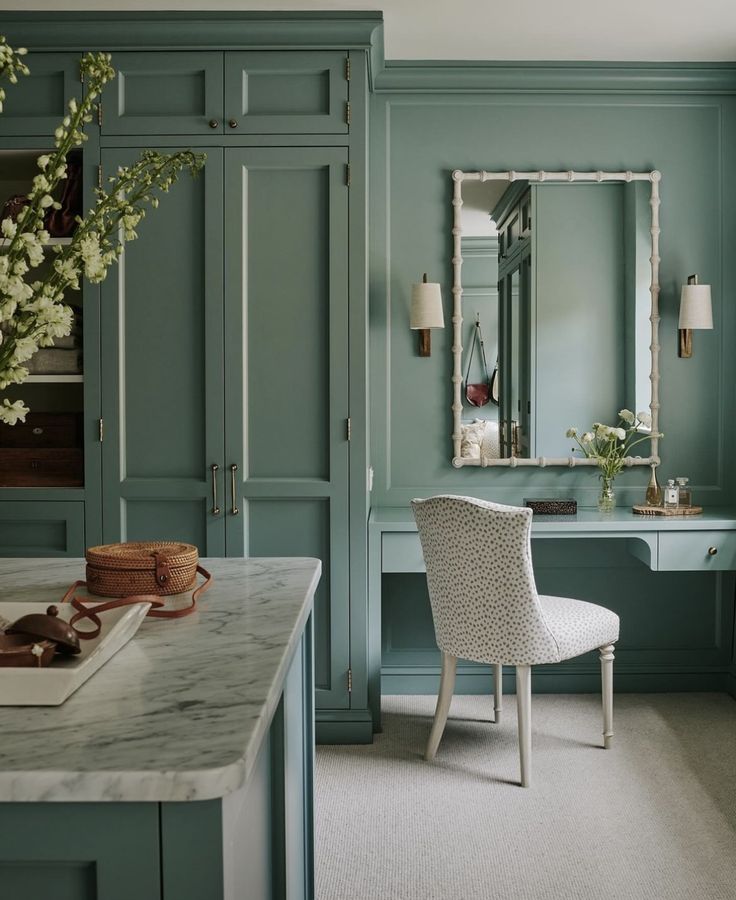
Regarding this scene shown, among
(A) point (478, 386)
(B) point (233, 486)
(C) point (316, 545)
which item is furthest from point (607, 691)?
(B) point (233, 486)

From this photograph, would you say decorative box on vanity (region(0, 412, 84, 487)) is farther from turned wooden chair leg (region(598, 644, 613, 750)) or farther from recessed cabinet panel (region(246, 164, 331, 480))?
turned wooden chair leg (region(598, 644, 613, 750))

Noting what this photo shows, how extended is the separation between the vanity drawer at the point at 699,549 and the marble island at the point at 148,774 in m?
2.45

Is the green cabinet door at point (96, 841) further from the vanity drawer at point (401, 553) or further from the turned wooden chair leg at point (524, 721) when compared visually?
the vanity drawer at point (401, 553)

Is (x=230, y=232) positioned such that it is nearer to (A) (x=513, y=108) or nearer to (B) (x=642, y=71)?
(A) (x=513, y=108)

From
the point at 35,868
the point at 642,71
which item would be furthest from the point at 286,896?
the point at 642,71

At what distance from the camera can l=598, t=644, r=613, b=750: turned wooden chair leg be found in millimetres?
3242

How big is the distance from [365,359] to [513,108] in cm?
140

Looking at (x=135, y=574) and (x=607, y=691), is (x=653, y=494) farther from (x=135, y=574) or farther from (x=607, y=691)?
(x=135, y=574)

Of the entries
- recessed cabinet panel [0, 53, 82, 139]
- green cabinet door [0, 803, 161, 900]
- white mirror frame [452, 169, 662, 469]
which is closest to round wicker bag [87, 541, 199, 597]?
green cabinet door [0, 803, 161, 900]

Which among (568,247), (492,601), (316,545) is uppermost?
(568,247)

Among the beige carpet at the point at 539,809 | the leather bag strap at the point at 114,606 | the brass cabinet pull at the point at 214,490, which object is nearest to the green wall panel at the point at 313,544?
the brass cabinet pull at the point at 214,490

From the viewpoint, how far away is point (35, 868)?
0.90 metres

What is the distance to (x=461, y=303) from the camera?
384cm

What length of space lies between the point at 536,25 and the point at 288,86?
0.97m
